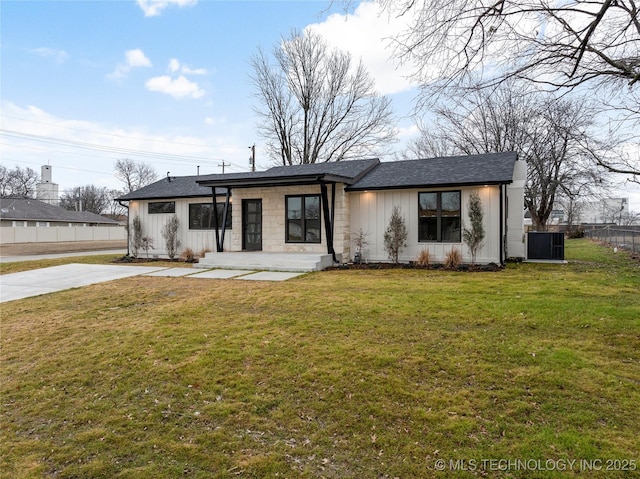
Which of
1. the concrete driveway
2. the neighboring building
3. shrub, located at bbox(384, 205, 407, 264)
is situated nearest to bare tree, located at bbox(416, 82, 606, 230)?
shrub, located at bbox(384, 205, 407, 264)

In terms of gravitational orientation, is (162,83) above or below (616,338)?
above

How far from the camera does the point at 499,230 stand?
418 inches

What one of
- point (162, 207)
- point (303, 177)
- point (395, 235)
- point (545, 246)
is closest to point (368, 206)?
point (395, 235)

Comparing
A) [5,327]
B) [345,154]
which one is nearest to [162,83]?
[345,154]

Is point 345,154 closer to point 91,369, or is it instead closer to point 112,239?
point 91,369

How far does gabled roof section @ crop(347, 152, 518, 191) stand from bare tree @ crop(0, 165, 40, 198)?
169ft

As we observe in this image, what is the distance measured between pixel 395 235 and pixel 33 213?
1580 inches

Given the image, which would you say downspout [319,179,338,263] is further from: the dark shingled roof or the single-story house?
the dark shingled roof

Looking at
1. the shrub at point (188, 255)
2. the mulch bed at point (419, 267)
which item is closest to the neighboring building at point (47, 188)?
the shrub at point (188, 255)

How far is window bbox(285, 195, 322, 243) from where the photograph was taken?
12461 millimetres

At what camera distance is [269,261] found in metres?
Result: 11.3

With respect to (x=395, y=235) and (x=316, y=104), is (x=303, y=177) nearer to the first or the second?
(x=395, y=235)

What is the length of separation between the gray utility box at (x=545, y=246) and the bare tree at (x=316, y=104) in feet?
50.7

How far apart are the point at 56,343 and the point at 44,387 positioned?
1301mm
